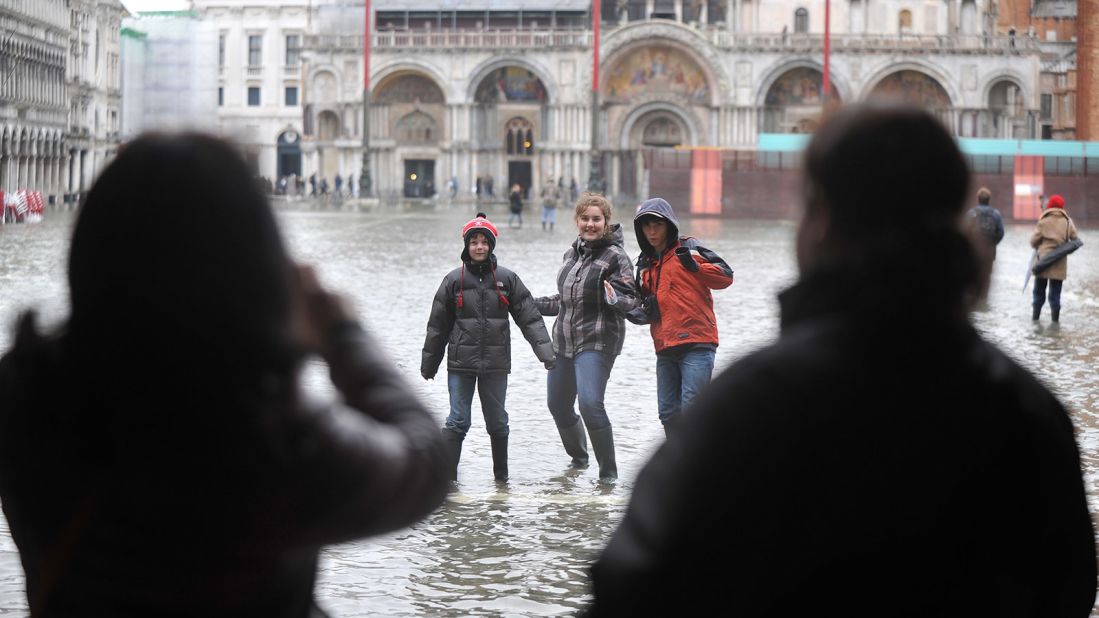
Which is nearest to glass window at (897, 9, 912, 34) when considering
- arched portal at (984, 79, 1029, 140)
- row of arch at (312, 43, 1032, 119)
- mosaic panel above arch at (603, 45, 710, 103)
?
row of arch at (312, 43, 1032, 119)

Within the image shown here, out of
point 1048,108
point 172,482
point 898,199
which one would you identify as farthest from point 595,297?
point 1048,108

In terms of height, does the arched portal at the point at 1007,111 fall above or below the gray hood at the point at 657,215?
above

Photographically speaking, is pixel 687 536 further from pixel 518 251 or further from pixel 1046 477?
pixel 518 251

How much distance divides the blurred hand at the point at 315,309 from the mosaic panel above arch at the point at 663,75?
2596 inches

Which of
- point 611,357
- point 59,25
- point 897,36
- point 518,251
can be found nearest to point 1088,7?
point 897,36

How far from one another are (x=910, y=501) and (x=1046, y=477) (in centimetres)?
29

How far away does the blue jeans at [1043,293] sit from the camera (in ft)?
56.9

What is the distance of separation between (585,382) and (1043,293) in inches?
398

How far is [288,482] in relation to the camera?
2197 mm

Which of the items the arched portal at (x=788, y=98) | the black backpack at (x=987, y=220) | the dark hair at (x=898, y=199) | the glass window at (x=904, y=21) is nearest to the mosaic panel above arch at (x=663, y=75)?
the arched portal at (x=788, y=98)

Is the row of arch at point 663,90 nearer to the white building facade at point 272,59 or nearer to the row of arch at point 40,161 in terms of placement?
the row of arch at point 40,161

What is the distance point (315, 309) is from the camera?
7.80 feet

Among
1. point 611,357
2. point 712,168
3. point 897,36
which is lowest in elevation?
point 611,357

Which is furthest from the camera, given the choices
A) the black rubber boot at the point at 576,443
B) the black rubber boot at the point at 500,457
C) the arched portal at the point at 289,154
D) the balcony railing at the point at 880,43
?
the arched portal at the point at 289,154
